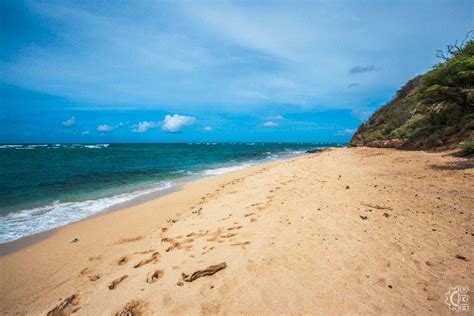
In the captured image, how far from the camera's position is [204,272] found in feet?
10.6

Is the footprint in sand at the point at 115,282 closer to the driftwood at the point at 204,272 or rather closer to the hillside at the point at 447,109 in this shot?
the driftwood at the point at 204,272

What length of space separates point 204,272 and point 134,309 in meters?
0.96

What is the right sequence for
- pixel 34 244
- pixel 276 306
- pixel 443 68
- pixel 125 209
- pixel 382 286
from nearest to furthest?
pixel 276 306 < pixel 382 286 < pixel 34 244 < pixel 125 209 < pixel 443 68

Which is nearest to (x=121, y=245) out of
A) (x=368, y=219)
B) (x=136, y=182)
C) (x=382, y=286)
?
(x=382, y=286)

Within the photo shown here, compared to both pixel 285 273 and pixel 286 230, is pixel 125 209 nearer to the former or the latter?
pixel 286 230

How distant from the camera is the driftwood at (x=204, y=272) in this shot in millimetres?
3158

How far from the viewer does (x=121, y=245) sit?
5.22 metres

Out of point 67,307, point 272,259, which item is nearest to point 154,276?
point 67,307

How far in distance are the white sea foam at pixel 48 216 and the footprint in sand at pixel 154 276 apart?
18.8ft

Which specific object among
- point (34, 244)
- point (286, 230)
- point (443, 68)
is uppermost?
point (443, 68)

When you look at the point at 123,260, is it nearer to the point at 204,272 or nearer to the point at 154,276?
the point at 154,276

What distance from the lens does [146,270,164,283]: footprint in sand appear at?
130 inches

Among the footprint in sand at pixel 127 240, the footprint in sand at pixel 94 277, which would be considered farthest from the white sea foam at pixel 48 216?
the footprint in sand at pixel 94 277

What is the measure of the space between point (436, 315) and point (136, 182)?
50.1 ft
